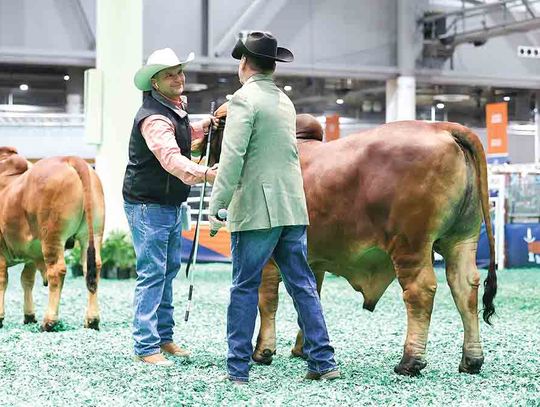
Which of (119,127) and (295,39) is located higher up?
(295,39)

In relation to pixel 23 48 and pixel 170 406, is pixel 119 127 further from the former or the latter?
pixel 170 406

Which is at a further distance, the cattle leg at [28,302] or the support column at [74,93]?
the support column at [74,93]

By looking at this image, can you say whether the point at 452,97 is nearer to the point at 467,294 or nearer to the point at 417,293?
the point at 467,294

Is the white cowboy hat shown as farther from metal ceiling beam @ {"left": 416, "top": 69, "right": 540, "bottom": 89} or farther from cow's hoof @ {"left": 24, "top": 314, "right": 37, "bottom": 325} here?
metal ceiling beam @ {"left": 416, "top": 69, "right": 540, "bottom": 89}

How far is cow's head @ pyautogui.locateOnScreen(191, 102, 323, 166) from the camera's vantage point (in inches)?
234

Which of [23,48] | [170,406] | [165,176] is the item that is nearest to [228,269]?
[23,48]

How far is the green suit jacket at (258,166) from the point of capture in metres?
4.86

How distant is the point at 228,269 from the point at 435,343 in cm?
899

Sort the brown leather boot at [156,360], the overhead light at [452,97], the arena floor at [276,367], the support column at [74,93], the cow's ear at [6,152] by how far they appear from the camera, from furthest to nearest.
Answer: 1. the overhead light at [452,97]
2. the support column at [74,93]
3. the cow's ear at [6,152]
4. the brown leather boot at [156,360]
5. the arena floor at [276,367]

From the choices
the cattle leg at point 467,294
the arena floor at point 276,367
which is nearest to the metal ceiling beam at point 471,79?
the arena floor at point 276,367

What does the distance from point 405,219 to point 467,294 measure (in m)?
0.60

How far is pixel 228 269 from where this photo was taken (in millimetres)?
15445

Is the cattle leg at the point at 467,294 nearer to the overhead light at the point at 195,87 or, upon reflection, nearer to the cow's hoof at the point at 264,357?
the cow's hoof at the point at 264,357

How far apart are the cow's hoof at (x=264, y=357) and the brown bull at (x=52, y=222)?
7.04ft
